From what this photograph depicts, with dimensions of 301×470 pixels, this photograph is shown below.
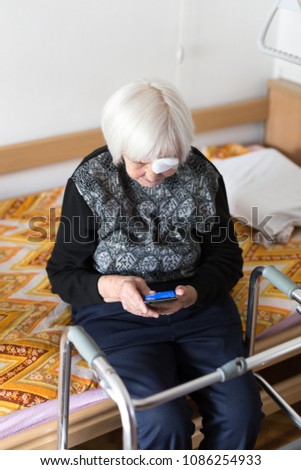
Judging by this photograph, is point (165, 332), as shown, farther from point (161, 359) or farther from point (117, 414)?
point (117, 414)

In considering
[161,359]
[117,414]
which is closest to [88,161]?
[161,359]

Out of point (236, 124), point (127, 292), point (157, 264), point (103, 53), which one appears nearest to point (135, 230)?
point (157, 264)

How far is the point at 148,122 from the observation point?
5.04 ft

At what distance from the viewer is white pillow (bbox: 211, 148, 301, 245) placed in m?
2.35

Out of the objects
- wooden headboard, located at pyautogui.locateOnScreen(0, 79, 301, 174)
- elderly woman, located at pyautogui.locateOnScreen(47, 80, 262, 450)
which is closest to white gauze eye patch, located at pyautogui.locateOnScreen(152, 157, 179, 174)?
elderly woman, located at pyautogui.locateOnScreen(47, 80, 262, 450)

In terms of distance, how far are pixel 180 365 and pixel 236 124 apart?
57.5 inches

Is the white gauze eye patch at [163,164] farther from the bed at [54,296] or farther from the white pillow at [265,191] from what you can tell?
the white pillow at [265,191]

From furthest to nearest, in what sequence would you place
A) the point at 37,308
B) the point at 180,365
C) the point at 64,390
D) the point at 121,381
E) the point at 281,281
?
the point at 37,308
the point at 180,365
the point at 281,281
the point at 64,390
the point at 121,381

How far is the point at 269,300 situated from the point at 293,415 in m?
0.47

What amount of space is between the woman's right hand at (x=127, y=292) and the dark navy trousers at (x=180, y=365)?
82 millimetres

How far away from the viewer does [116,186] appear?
1.70 meters

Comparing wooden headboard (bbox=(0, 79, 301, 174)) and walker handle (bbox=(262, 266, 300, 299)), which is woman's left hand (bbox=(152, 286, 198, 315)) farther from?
wooden headboard (bbox=(0, 79, 301, 174))

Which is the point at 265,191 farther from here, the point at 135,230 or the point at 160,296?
the point at 160,296

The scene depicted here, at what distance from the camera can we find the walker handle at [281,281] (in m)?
1.53
